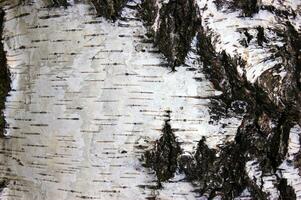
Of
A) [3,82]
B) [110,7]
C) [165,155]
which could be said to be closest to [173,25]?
[110,7]

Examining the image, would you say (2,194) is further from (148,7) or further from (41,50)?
(148,7)

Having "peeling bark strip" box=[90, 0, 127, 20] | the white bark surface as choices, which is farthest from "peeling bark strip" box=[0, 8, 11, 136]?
"peeling bark strip" box=[90, 0, 127, 20]

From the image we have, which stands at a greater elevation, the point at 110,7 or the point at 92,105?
the point at 110,7

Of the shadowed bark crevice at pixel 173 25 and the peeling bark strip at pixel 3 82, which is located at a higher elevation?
the shadowed bark crevice at pixel 173 25

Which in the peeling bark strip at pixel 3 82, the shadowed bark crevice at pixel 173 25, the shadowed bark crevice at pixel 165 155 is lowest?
the shadowed bark crevice at pixel 165 155

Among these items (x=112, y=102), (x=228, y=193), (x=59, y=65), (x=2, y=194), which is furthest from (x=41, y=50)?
(x=228, y=193)

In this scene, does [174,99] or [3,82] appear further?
[3,82]

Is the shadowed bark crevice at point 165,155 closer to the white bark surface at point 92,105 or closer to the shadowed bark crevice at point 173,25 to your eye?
the white bark surface at point 92,105

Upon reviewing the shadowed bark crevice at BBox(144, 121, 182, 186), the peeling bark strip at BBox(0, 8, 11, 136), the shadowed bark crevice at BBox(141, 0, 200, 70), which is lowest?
the shadowed bark crevice at BBox(144, 121, 182, 186)

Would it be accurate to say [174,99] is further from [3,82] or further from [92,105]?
[3,82]

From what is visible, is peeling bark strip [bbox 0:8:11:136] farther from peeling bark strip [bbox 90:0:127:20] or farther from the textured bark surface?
peeling bark strip [bbox 90:0:127:20]

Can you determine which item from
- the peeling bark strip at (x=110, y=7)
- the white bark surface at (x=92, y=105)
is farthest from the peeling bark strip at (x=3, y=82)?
the peeling bark strip at (x=110, y=7)
